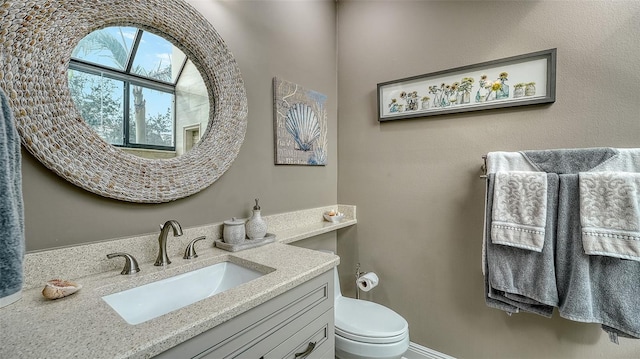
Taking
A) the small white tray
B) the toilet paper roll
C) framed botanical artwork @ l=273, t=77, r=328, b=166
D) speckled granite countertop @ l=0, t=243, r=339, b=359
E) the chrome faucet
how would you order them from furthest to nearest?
the toilet paper roll → framed botanical artwork @ l=273, t=77, r=328, b=166 → the small white tray → the chrome faucet → speckled granite countertop @ l=0, t=243, r=339, b=359

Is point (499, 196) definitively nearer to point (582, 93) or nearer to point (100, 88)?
point (582, 93)

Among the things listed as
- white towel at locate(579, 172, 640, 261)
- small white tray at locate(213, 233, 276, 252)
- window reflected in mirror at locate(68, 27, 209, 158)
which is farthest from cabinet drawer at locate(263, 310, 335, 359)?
white towel at locate(579, 172, 640, 261)

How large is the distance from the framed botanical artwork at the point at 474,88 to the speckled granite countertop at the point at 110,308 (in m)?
1.17

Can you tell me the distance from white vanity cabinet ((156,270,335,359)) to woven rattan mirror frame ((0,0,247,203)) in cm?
61

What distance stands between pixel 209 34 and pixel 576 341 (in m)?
2.33

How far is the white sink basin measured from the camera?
829mm

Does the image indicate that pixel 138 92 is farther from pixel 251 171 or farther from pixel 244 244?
pixel 244 244

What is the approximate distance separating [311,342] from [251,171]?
0.86 metres

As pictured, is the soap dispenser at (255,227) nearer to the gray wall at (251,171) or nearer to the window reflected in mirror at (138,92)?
the gray wall at (251,171)

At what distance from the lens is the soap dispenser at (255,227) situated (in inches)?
49.4

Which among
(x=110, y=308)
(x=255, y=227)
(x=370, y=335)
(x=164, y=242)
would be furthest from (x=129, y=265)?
(x=370, y=335)

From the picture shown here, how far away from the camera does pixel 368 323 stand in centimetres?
140

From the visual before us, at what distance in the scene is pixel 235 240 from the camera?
1.17m

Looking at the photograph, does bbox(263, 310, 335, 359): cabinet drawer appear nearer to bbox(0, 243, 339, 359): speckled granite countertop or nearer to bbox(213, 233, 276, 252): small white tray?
bbox(0, 243, 339, 359): speckled granite countertop
